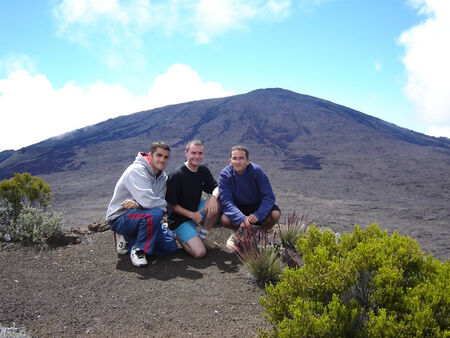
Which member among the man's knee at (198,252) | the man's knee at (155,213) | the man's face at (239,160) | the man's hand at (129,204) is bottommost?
the man's knee at (198,252)

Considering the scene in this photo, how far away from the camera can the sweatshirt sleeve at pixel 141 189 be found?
11.9 ft

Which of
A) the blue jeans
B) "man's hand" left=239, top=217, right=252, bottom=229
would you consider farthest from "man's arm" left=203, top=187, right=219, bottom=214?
the blue jeans

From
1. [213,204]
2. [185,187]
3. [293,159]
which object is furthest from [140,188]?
[293,159]

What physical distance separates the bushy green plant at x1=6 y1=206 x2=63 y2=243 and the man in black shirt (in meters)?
1.86

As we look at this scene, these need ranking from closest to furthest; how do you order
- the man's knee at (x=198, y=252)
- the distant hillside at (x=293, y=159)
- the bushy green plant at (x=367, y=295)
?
the bushy green plant at (x=367, y=295) → the man's knee at (x=198, y=252) → the distant hillside at (x=293, y=159)

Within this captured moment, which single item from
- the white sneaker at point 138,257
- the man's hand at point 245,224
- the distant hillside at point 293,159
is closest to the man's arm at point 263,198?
the man's hand at point 245,224

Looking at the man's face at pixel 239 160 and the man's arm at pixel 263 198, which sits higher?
the man's face at pixel 239 160

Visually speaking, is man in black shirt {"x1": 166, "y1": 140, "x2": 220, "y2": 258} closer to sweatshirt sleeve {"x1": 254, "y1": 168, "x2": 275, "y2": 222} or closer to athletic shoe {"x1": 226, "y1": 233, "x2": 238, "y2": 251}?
athletic shoe {"x1": 226, "y1": 233, "x2": 238, "y2": 251}

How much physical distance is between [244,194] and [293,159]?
22.3 metres

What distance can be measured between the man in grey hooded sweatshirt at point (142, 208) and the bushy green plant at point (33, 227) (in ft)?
4.29

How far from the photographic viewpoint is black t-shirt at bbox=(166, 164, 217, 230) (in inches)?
153

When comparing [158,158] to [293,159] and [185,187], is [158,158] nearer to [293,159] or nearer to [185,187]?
[185,187]

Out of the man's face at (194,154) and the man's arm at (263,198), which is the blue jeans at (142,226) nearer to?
the man's face at (194,154)

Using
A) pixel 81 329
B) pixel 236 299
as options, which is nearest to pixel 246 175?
pixel 236 299
